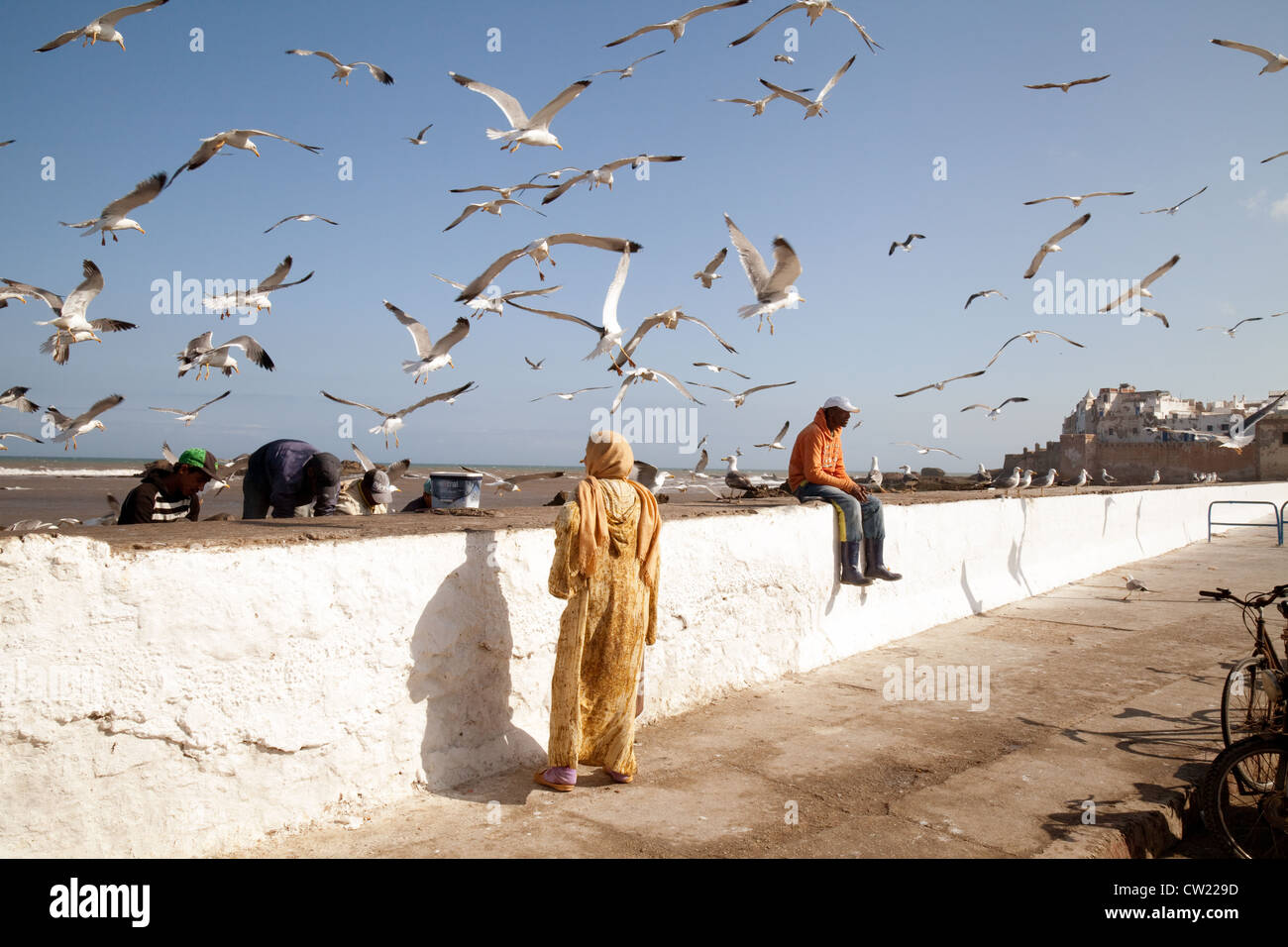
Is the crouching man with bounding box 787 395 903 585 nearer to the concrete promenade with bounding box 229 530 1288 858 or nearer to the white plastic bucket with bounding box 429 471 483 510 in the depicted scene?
the concrete promenade with bounding box 229 530 1288 858

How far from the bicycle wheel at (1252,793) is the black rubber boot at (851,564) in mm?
2895

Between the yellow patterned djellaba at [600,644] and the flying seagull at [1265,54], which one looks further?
the flying seagull at [1265,54]

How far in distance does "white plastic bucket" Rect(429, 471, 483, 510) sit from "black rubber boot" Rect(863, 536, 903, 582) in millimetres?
2954

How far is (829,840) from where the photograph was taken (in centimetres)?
322

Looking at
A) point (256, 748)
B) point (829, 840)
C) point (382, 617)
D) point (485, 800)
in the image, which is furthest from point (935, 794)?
point (256, 748)

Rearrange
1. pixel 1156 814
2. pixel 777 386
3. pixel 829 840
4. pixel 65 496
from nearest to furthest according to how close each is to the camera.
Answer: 1. pixel 829 840
2. pixel 1156 814
3. pixel 777 386
4. pixel 65 496

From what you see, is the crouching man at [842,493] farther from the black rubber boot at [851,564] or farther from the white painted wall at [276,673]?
the white painted wall at [276,673]

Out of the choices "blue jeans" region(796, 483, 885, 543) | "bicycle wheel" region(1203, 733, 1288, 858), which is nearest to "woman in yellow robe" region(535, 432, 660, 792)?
"bicycle wheel" region(1203, 733, 1288, 858)

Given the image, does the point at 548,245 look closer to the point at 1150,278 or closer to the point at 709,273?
the point at 709,273

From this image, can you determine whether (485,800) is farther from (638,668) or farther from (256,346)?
(256,346)

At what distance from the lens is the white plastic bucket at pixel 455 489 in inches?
226

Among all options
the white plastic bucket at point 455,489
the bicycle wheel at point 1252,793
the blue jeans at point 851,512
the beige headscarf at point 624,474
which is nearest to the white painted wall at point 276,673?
the beige headscarf at point 624,474

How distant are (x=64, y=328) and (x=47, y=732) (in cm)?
632

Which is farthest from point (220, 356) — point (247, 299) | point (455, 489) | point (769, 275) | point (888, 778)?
point (888, 778)
